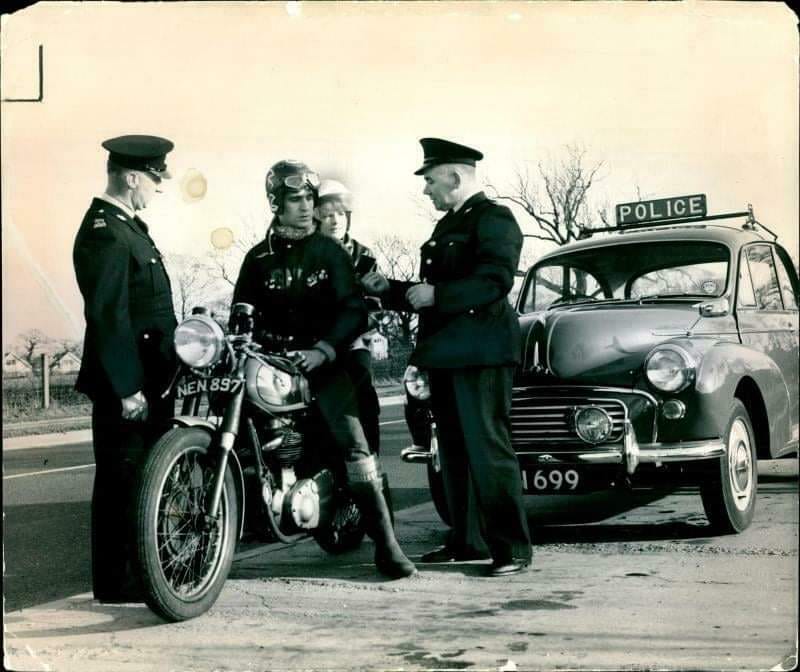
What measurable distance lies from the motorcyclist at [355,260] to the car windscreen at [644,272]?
1.20 metres

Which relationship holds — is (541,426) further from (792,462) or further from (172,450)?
(172,450)

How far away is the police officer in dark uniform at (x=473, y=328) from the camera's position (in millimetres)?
5027

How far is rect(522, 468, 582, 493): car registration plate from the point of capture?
17.3 ft

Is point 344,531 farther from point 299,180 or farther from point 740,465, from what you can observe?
point 740,465

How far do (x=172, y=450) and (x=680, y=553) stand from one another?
246 centimetres

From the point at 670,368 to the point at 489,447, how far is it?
1.02m

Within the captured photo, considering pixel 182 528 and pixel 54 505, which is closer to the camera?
pixel 182 528

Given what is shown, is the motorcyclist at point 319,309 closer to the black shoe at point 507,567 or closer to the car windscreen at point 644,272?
the black shoe at point 507,567

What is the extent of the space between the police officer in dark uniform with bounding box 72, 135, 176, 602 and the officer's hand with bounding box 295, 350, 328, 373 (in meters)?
0.56

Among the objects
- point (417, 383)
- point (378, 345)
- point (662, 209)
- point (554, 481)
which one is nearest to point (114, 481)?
point (378, 345)

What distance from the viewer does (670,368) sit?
542 cm

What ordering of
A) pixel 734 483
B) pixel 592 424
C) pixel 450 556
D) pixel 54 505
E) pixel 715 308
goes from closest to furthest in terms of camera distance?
pixel 450 556 → pixel 592 424 → pixel 734 483 → pixel 715 308 → pixel 54 505

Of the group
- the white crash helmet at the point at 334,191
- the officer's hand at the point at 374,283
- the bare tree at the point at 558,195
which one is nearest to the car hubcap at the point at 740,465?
the bare tree at the point at 558,195

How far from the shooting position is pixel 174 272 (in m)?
5.07
